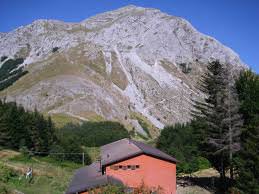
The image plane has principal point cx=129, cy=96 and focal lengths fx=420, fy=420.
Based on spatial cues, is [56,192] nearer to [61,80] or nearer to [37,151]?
[37,151]

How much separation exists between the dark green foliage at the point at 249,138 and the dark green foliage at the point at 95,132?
7214 cm

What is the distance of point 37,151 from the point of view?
81500 millimetres

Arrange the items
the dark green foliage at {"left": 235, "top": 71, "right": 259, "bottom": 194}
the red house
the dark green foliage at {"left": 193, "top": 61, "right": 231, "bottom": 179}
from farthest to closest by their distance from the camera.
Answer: the dark green foliage at {"left": 193, "top": 61, "right": 231, "bottom": 179}, the red house, the dark green foliage at {"left": 235, "top": 71, "right": 259, "bottom": 194}

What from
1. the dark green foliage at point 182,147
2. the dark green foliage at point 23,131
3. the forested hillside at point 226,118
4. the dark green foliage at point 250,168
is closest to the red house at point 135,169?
the dark green foliage at point 250,168

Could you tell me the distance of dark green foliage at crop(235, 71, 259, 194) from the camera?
113 feet

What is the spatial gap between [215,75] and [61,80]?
137976 millimetres

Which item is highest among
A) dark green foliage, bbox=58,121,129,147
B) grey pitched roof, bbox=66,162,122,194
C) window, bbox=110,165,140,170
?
dark green foliage, bbox=58,121,129,147

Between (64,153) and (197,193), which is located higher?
(64,153)

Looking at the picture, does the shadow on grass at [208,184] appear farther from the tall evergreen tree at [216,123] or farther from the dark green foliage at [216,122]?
the dark green foliage at [216,122]

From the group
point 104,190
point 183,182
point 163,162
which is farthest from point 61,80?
point 104,190

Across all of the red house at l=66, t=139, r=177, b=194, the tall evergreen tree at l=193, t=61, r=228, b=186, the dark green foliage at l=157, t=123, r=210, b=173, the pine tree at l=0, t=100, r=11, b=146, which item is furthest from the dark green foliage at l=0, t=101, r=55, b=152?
the red house at l=66, t=139, r=177, b=194

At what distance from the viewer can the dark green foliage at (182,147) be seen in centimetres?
6710

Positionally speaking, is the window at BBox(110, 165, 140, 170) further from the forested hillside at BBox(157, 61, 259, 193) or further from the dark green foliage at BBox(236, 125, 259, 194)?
the forested hillside at BBox(157, 61, 259, 193)

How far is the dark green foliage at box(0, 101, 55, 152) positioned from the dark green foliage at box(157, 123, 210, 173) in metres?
24.1
